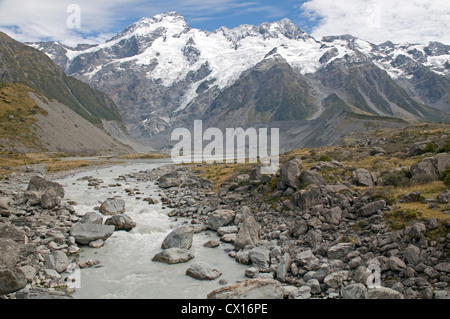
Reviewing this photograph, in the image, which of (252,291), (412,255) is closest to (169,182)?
(252,291)

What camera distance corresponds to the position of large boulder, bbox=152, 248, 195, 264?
896 inches

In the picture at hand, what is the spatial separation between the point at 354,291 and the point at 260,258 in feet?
21.6

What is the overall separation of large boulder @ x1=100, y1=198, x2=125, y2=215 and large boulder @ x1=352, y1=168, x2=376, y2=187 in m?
23.2

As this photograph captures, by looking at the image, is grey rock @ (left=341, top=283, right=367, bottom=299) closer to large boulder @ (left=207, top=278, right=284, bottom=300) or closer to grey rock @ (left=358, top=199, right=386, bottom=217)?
large boulder @ (left=207, top=278, right=284, bottom=300)

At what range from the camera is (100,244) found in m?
25.4

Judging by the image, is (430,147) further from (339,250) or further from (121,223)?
(121,223)

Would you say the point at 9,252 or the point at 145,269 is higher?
the point at 9,252

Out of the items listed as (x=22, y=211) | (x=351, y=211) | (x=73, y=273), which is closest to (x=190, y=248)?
(x=73, y=273)

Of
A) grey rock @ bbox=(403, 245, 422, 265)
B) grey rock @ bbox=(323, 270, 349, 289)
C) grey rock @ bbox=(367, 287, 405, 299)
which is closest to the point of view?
grey rock @ bbox=(367, 287, 405, 299)

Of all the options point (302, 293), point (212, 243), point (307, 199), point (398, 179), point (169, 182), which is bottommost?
point (302, 293)

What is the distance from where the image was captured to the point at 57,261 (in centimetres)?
2112

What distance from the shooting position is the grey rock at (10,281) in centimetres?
1758

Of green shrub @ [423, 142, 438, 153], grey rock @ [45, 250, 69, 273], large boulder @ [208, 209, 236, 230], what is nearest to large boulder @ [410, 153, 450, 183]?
green shrub @ [423, 142, 438, 153]
